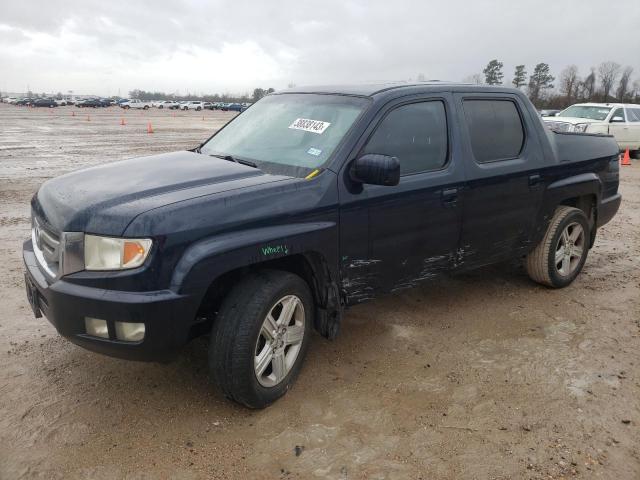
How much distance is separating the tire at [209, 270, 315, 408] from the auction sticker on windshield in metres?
1.04

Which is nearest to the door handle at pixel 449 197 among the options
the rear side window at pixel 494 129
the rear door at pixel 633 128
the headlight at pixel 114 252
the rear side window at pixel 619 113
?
the rear side window at pixel 494 129

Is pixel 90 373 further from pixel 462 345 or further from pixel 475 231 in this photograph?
pixel 475 231

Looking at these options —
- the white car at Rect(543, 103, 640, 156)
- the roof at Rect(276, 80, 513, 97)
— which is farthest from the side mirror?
the white car at Rect(543, 103, 640, 156)

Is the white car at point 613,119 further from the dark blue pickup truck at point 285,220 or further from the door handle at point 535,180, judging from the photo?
the dark blue pickup truck at point 285,220

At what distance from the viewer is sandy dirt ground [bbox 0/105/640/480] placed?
272cm

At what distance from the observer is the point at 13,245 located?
6105 millimetres

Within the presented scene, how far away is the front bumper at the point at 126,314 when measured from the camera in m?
2.64

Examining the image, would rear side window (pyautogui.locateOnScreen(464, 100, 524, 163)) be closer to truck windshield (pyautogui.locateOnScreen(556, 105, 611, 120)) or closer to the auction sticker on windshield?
the auction sticker on windshield

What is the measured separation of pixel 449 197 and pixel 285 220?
4.51 ft

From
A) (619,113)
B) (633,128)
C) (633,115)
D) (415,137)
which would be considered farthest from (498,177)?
(633,115)

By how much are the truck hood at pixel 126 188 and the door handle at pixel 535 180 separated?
7.53 ft

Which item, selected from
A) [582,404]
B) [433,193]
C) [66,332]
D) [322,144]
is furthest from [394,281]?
[66,332]

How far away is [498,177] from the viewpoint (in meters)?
4.16

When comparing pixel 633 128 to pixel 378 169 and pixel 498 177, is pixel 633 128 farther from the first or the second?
pixel 378 169
